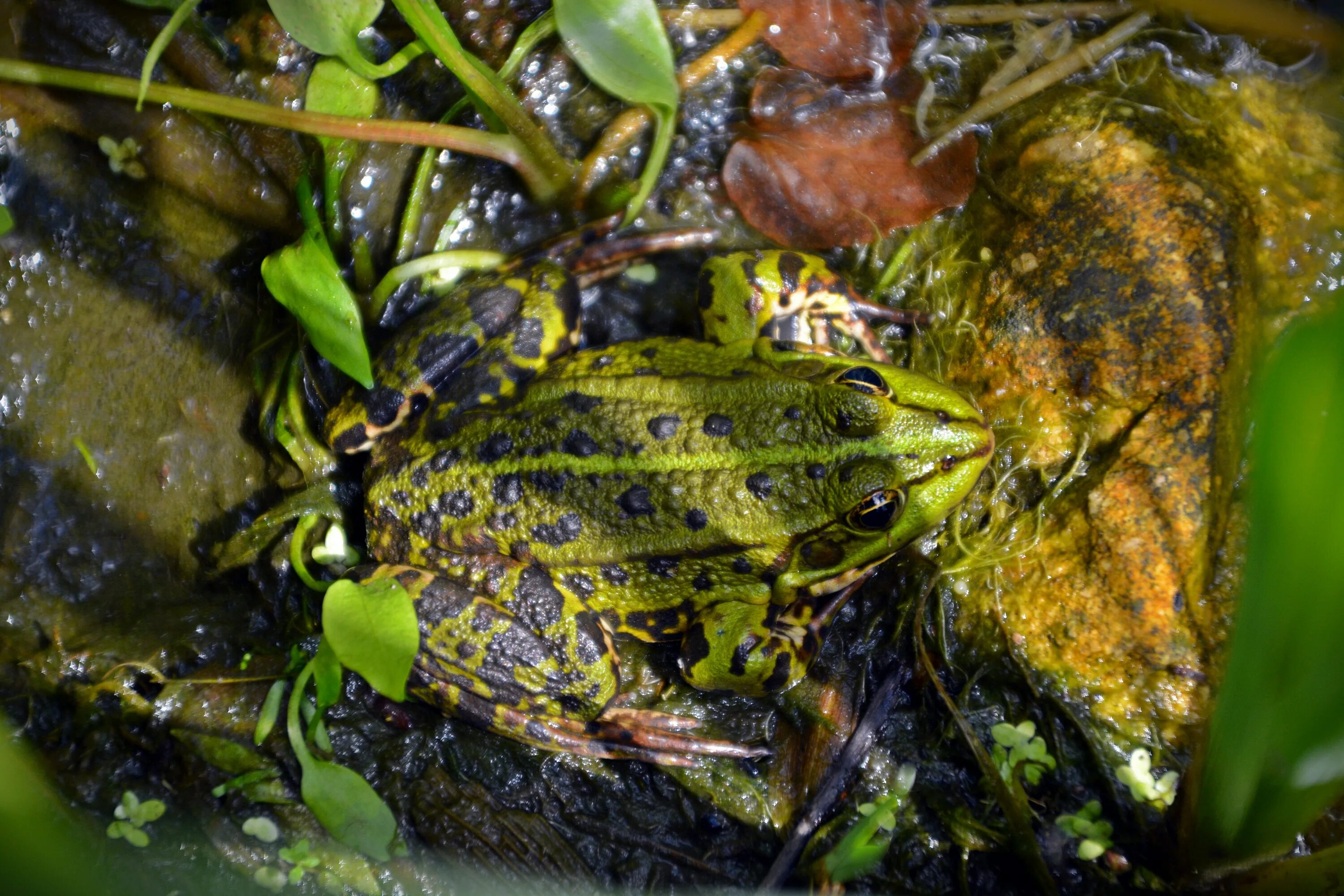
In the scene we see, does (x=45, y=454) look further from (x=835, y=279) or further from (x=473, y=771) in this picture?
(x=835, y=279)

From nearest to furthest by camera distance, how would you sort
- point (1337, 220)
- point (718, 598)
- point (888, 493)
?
1. point (888, 493)
2. point (1337, 220)
3. point (718, 598)

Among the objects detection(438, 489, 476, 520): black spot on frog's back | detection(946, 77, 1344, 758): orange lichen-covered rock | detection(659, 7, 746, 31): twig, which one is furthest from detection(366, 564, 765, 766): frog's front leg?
detection(659, 7, 746, 31): twig

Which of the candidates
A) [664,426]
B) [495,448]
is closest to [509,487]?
[495,448]

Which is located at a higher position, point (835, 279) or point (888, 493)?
point (835, 279)

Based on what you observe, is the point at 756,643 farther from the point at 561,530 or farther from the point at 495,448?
the point at 495,448

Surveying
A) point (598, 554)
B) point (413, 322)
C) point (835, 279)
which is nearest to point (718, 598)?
point (598, 554)

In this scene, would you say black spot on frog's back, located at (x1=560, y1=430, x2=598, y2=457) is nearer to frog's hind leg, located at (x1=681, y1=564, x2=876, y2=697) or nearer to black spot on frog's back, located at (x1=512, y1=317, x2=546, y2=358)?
black spot on frog's back, located at (x1=512, y1=317, x2=546, y2=358)

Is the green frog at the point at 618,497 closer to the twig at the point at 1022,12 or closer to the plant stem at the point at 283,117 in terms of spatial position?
the plant stem at the point at 283,117
